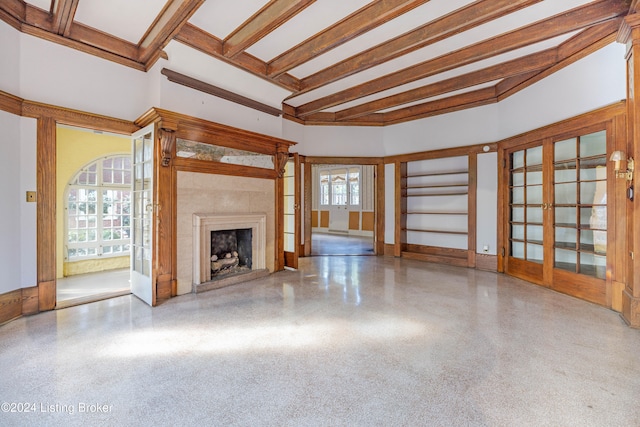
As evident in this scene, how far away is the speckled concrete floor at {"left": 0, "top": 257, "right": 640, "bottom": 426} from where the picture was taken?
5.39 ft

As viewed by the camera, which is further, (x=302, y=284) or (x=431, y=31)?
(x=302, y=284)

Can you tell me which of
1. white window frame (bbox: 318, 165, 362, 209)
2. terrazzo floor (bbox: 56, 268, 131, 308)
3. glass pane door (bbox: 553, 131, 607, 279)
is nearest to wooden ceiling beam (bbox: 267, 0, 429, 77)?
glass pane door (bbox: 553, 131, 607, 279)

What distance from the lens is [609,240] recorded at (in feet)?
11.0

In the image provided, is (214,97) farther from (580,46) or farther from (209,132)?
(580,46)

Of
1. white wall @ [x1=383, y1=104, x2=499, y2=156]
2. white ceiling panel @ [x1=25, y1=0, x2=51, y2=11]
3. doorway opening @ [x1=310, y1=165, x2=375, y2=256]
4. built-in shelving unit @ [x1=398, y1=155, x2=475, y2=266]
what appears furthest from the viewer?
doorway opening @ [x1=310, y1=165, x2=375, y2=256]

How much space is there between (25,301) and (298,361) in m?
3.10

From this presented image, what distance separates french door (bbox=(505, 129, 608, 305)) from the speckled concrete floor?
516 millimetres

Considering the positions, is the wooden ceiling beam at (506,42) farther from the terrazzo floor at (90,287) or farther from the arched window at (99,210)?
the terrazzo floor at (90,287)

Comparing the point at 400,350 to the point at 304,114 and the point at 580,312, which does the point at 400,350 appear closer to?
the point at 580,312

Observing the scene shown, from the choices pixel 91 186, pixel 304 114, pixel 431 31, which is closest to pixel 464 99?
pixel 431 31

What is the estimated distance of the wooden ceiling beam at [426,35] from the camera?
2.93 m

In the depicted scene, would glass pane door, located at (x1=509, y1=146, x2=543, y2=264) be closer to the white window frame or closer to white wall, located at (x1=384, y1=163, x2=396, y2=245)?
white wall, located at (x1=384, y1=163, x2=396, y2=245)

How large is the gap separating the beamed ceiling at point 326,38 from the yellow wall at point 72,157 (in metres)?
1.77

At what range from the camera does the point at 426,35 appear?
11.1ft
